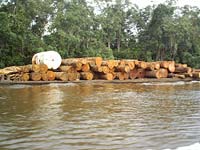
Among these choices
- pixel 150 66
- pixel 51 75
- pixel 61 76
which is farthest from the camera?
pixel 150 66

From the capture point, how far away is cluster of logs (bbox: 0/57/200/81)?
17969 mm

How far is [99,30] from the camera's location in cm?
3219

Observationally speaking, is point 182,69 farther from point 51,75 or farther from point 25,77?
point 25,77

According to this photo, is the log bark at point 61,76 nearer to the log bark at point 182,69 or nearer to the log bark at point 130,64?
the log bark at point 130,64

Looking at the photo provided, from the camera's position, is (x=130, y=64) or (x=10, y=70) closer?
(x=10, y=70)

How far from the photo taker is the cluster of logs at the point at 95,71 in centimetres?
1797

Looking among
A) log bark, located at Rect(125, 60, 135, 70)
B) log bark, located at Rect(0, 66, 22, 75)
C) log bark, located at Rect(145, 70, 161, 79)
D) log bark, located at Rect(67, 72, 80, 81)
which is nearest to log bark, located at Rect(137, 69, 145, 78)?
log bark, located at Rect(145, 70, 161, 79)

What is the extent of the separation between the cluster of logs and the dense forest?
5033 mm

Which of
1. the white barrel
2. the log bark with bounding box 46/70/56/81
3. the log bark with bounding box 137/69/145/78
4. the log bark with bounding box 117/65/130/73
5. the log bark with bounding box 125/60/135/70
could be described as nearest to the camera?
the log bark with bounding box 46/70/56/81

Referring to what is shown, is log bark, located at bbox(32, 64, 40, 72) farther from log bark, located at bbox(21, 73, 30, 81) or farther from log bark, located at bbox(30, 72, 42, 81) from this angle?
log bark, located at bbox(21, 73, 30, 81)

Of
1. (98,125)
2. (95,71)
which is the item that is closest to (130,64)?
(95,71)

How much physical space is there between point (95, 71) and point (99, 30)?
1314cm

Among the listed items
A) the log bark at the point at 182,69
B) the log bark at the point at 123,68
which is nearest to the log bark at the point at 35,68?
the log bark at the point at 123,68

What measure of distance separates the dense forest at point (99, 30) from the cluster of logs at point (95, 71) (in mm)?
5033
